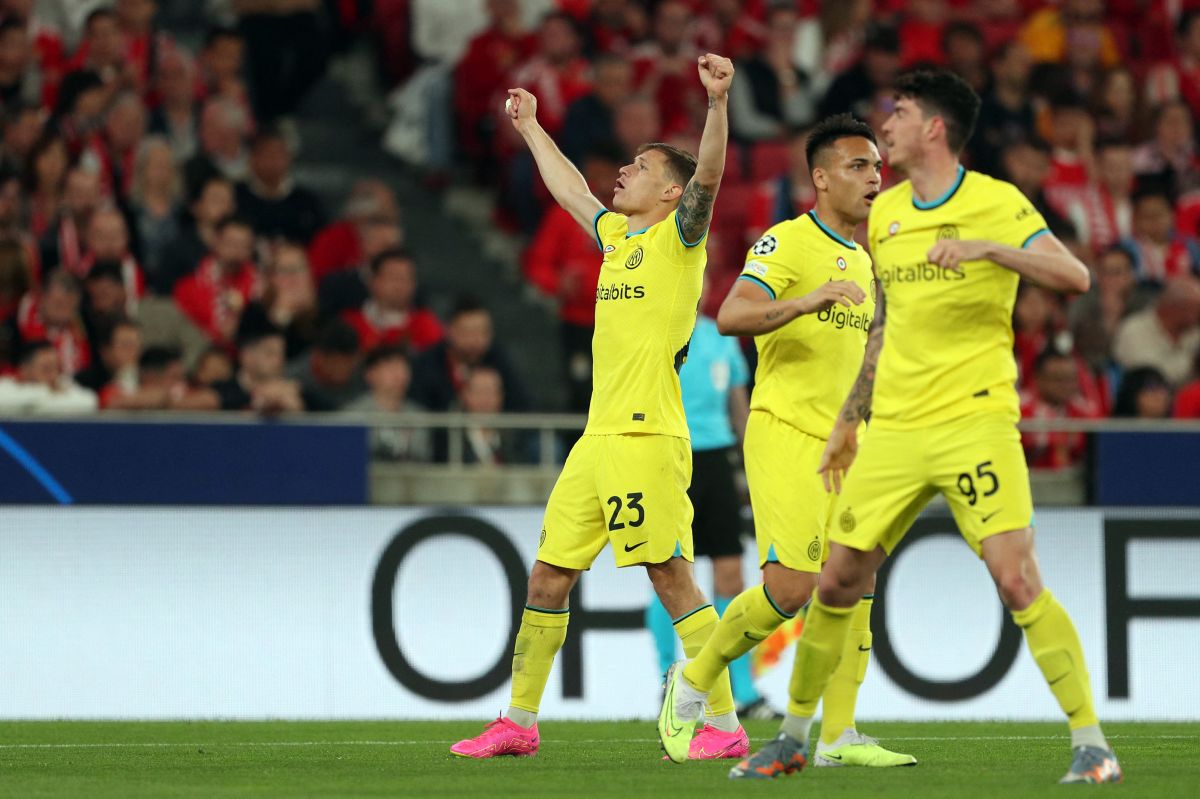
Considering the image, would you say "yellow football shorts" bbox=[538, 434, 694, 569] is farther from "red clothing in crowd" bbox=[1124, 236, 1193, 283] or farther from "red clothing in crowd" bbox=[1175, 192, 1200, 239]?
"red clothing in crowd" bbox=[1175, 192, 1200, 239]

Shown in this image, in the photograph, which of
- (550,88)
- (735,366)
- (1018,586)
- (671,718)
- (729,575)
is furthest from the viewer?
(550,88)

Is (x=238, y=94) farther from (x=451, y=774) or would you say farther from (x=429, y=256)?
(x=451, y=774)

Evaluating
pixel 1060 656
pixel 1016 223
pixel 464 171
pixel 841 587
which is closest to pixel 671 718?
pixel 841 587

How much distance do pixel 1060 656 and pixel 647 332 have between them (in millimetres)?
2240

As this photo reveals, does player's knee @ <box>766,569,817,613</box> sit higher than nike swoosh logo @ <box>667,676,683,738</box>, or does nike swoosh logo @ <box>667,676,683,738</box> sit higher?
player's knee @ <box>766,569,817,613</box>

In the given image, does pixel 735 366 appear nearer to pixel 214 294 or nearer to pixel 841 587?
pixel 214 294

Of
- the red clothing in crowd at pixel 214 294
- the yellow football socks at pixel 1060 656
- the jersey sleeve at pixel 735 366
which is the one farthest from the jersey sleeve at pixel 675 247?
the red clothing in crowd at pixel 214 294

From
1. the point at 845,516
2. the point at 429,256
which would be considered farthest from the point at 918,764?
the point at 429,256

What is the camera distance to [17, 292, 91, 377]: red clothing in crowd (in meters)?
13.1

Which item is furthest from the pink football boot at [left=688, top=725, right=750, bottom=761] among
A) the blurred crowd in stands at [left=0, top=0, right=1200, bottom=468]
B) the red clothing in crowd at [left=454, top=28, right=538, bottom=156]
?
the red clothing in crowd at [left=454, top=28, right=538, bottom=156]

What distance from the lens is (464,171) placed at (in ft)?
56.2

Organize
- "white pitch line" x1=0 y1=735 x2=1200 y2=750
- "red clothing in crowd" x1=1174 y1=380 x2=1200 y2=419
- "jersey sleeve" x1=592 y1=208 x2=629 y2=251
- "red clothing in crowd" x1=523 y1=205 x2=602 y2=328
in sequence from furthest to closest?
"red clothing in crowd" x1=523 y1=205 x2=602 y2=328
"red clothing in crowd" x1=1174 y1=380 x2=1200 y2=419
"white pitch line" x1=0 y1=735 x2=1200 y2=750
"jersey sleeve" x1=592 y1=208 x2=629 y2=251

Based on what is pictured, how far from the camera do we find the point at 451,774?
811 centimetres

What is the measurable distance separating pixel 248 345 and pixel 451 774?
5.51m
